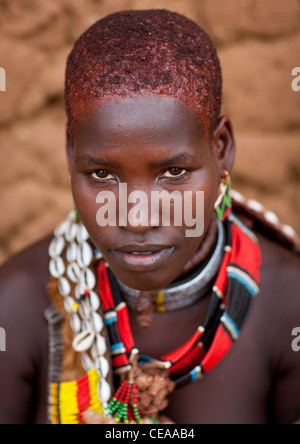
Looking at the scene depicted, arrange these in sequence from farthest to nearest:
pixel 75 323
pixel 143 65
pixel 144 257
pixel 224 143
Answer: pixel 75 323, pixel 224 143, pixel 144 257, pixel 143 65

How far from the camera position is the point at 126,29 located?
118cm

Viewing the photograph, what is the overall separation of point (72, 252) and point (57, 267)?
0.06 m

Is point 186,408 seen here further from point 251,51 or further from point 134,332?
point 251,51

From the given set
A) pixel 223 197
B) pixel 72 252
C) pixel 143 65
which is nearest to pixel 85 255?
pixel 72 252

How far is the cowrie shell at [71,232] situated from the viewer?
1501 millimetres

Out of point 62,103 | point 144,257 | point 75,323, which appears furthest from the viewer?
point 62,103

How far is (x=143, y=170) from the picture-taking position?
1.15m

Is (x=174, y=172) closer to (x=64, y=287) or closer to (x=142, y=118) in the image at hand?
(x=142, y=118)

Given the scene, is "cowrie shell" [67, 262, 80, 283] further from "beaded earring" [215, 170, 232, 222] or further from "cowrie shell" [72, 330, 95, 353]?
"beaded earring" [215, 170, 232, 222]

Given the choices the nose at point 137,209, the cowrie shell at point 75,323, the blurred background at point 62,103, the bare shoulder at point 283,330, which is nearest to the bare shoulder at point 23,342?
the cowrie shell at point 75,323

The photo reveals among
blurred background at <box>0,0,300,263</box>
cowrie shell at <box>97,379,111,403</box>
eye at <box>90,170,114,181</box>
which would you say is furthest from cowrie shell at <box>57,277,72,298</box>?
blurred background at <box>0,0,300,263</box>

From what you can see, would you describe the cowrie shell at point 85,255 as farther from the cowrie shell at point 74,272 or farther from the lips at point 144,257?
the lips at point 144,257

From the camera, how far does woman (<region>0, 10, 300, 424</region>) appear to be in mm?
1196
